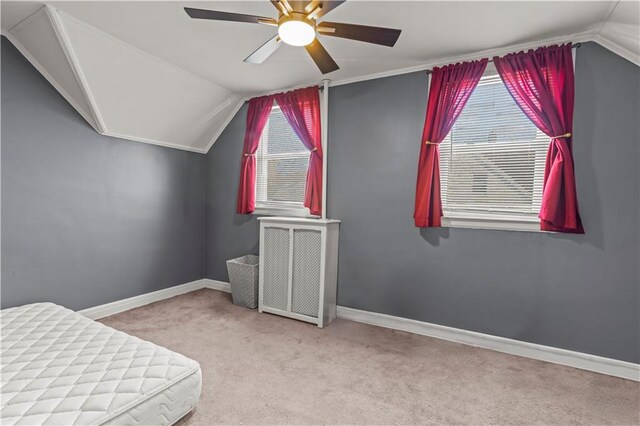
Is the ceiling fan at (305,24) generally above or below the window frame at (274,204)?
above

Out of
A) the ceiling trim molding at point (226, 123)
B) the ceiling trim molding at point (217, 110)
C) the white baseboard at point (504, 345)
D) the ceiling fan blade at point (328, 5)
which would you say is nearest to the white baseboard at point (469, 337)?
the white baseboard at point (504, 345)

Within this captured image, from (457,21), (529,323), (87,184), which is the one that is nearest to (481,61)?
(457,21)

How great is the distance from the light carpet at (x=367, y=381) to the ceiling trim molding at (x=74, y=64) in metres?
1.83

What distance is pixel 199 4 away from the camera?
203 cm

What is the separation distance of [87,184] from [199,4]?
1.91 metres

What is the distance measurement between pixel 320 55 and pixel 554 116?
1738 mm

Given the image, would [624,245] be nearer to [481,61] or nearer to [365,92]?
[481,61]

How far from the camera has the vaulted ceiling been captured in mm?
2016

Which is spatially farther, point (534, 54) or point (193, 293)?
point (193, 293)

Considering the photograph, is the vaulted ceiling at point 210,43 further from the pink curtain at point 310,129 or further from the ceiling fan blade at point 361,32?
the ceiling fan blade at point 361,32

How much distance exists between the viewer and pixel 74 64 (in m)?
2.37

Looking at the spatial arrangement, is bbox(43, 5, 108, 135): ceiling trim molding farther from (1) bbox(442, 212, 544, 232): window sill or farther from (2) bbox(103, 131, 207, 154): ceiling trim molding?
→ (1) bbox(442, 212, 544, 232): window sill

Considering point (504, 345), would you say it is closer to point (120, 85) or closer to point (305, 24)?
point (305, 24)

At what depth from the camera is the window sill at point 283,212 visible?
3420 millimetres
